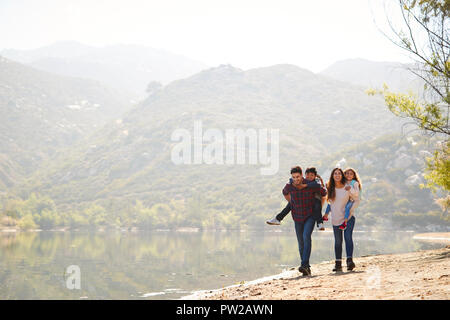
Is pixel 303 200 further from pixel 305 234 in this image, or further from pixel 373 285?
pixel 373 285

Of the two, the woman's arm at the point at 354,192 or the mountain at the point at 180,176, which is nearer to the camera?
the woman's arm at the point at 354,192

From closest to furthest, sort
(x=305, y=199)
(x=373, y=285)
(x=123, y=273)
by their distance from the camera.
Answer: (x=373, y=285) → (x=305, y=199) → (x=123, y=273)

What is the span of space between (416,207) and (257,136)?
8351 cm

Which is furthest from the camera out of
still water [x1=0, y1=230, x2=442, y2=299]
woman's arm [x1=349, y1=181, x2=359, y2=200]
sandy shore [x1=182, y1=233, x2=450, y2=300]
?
still water [x1=0, y1=230, x2=442, y2=299]

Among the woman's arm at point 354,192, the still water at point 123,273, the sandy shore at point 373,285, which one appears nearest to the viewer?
the sandy shore at point 373,285

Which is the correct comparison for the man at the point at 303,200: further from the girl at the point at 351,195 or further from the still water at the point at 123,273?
the still water at the point at 123,273

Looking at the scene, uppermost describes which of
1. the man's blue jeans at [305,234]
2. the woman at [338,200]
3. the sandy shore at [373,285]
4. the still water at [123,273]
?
the woman at [338,200]

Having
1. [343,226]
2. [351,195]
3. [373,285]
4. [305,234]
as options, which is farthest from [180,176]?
[373,285]

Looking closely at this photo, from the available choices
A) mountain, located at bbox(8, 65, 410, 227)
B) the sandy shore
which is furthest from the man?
mountain, located at bbox(8, 65, 410, 227)

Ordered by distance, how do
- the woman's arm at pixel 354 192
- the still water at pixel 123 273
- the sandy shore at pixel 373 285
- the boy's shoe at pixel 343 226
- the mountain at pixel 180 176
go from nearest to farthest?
the sandy shore at pixel 373 285 < the woman's arm at pixel 354 192 < the boy's shoe at pixel 343 226 < the still water at pixel 123 273 < the mountain at pixel 180 176

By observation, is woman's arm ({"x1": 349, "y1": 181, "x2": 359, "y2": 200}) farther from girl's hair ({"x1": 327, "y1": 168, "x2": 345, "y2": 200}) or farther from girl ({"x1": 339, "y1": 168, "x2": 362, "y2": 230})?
girl's hair ({"x1": 327, "y1": 168, "x2": 345, "y2": 200})

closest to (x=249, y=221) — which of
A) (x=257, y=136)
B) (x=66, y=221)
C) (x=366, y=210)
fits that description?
(x=366, y=210)

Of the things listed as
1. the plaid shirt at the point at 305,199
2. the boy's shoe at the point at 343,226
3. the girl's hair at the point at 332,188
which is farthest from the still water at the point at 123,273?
the girl's hair at the point at 332,188
